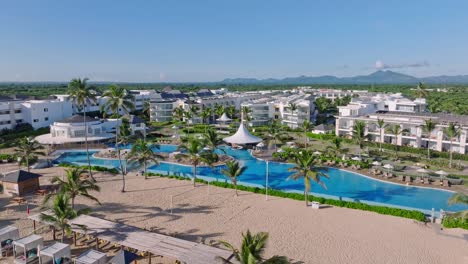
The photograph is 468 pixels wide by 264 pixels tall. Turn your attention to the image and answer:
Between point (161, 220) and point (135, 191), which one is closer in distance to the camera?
point (161, 220)

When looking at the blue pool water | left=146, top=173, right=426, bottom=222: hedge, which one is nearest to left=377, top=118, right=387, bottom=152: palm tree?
the blue pool water

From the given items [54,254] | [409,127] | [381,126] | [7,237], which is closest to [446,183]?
[381,126]

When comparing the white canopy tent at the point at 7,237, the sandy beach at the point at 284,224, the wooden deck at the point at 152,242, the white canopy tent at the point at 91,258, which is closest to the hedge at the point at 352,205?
the sandy beach at the point at 284,224

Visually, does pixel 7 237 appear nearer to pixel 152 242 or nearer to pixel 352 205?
pixel 152 242

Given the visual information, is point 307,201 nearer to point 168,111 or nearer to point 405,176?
point 405,176

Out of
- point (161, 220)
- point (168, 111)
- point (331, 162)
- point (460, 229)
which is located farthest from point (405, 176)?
point (168, 111)
